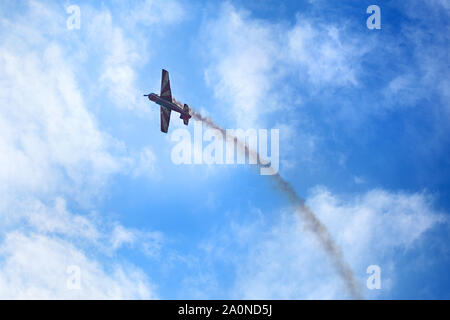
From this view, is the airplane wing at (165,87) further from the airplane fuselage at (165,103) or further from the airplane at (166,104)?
the airplane fuselage at (165,103)

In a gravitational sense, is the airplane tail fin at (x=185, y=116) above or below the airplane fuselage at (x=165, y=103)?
below

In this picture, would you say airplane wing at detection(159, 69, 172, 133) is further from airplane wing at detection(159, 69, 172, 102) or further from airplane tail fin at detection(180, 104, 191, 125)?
airplane tail fin at detection(180, 104, 191, 125)

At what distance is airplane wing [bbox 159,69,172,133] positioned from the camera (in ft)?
355

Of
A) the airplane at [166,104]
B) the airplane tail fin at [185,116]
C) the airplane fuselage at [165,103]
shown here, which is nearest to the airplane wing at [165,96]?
the airplane at [166,104]

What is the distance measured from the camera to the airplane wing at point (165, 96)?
108 m

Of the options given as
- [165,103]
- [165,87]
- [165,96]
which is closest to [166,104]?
[165,103]

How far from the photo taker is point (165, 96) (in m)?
109

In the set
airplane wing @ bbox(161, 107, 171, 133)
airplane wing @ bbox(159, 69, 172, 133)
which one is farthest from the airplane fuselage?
airplane wing @ bbox(161, 107, 171, 133)

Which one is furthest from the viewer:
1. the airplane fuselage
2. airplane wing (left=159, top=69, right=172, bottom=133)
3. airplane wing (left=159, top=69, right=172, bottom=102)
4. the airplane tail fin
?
the airplane tail fin

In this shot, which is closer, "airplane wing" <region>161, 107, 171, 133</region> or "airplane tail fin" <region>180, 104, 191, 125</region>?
"airplane wing" <region>161, 107, 171, 133</region>

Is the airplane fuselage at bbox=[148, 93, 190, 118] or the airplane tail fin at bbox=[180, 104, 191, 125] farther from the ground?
the airplane fuselage at bbox=[148, 93, 190, 118]

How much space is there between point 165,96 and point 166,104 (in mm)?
2493
